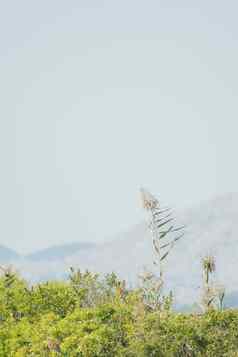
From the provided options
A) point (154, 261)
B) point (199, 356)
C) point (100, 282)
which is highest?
point (100, 282)

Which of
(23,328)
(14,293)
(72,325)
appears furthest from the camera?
(14,293)

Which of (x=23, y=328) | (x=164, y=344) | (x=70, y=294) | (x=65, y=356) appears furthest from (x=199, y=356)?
(x=70, y=294)

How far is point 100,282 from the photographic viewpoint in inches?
1585

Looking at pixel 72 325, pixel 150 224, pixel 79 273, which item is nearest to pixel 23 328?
pixel 72 325

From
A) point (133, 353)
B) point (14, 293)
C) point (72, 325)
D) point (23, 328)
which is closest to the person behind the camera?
point (133, 353)

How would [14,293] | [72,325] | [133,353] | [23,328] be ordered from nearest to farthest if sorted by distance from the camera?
[133,353]
[72,325]
[23,328]
[14,293]

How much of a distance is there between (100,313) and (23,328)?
8.37 ft

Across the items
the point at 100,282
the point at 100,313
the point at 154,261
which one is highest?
the point at 100,282

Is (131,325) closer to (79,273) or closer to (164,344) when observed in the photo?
(164,344)

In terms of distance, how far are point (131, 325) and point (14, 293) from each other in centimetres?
996

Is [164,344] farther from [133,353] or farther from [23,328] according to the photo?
[23,328]

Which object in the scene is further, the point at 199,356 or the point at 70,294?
the point at 70,294

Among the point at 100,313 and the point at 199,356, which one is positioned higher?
the point at 100,313

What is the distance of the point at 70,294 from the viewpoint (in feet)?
126
